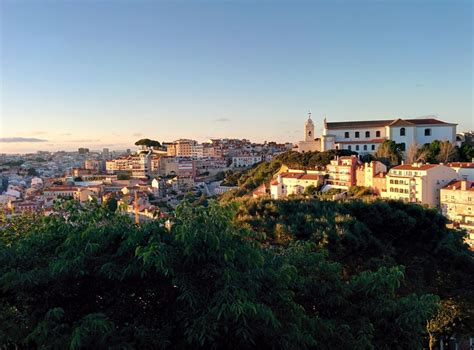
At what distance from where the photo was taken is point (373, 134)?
4500cm

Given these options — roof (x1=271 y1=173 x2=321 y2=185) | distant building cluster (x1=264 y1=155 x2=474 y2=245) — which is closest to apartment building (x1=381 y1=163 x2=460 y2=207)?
distant building cluster (x1=264 y1=155 x2=474 y2=245)

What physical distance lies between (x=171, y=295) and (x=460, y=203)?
83.5 ft

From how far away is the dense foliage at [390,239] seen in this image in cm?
933

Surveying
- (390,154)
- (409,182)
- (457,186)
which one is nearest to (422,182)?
(409,182)

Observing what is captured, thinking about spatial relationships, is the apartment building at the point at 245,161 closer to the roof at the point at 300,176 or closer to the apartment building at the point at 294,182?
the roof at the point at 300,176

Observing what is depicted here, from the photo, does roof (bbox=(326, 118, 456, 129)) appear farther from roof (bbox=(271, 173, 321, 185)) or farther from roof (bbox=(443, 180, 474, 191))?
roof (bbox=(443, 180, 474, 191))

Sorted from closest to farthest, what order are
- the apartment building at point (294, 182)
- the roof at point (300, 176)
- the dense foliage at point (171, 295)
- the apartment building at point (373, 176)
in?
the dense foliage at point (171, 295) < the apartment building at point (373, 176) < the apartment building at point (294, 182) < the roof at point (300, 176)

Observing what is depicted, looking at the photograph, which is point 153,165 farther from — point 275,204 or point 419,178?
point 275,204

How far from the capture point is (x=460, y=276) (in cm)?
1005

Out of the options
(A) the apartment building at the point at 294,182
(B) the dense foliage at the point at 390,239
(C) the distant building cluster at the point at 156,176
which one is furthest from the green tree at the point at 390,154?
(B) the dense foliage at the point at 390,239

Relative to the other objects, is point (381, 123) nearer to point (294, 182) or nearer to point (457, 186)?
point (294, 182)

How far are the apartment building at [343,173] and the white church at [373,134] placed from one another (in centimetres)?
942

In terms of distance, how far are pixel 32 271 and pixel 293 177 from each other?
33395 mm

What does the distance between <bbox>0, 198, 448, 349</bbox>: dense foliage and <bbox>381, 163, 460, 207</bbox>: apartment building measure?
78.1 feet
